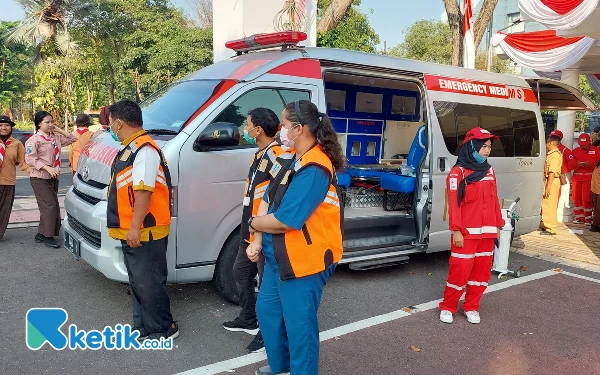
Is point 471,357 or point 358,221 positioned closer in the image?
point 471,357

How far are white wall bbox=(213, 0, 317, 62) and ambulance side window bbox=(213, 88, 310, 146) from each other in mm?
4097

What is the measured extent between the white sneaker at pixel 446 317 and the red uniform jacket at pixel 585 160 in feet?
21.0

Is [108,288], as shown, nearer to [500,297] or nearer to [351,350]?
[351,350]

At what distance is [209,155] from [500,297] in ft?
10.7

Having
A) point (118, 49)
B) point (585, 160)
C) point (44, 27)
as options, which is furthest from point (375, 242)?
point (118, 49)

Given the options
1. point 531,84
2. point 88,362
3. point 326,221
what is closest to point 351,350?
point 326,221

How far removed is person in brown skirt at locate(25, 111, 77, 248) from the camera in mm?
6250

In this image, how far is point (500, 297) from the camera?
5.28m

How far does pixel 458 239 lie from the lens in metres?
4.41

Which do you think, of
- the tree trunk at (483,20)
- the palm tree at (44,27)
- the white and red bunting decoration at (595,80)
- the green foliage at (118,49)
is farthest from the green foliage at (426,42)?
the tree trunk at (483,20)

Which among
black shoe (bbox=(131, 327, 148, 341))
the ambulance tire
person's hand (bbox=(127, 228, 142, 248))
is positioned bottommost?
black shoe (bbox=(131, 327, 148, 341))

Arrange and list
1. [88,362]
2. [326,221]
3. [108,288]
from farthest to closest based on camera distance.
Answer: [108,288], [88,362], [326,221]

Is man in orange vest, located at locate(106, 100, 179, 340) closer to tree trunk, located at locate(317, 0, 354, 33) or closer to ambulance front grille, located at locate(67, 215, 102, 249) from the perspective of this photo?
ambulance front grille, located at locate(67, 215, 102, 249)

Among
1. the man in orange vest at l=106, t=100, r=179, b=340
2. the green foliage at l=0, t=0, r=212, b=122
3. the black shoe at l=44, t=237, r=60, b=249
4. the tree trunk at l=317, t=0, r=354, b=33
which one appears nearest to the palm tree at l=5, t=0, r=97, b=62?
Answer: the green foliage at l=0, t=0, r=212, b=122
